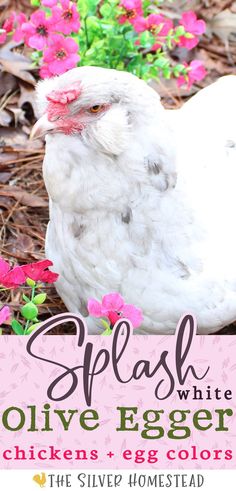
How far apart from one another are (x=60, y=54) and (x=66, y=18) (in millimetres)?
123

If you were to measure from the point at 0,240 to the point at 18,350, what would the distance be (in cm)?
107

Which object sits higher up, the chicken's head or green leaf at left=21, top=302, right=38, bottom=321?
the chicken's head

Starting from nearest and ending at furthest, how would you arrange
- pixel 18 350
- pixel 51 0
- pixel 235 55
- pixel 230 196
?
pixel 18 350, pixel 230 196, pixel 51 0, pixel 235 55

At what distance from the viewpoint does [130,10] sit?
3352mm

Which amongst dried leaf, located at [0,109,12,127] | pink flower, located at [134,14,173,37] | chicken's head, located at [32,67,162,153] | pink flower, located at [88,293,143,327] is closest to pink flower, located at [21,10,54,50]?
pink flower, located at [134,14,173,37]

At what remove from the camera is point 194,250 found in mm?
2781

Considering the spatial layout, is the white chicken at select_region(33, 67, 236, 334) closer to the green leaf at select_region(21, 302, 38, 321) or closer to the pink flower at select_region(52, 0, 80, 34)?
the green leaf at select_region(21, 302, 38, 321)

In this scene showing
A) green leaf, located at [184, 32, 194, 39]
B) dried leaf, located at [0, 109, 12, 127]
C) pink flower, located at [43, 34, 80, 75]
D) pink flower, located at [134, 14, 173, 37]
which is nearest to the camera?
pink flower, located at [43, 34, 80, 75]

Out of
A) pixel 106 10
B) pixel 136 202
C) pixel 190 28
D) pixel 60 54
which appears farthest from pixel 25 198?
pixel 136 202

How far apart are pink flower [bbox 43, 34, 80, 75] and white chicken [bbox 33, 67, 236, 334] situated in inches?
18.5

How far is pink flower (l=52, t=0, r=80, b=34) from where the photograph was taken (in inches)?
128

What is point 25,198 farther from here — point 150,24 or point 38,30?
point 150,24

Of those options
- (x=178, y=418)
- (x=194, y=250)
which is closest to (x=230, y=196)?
(x=194, y=250)
